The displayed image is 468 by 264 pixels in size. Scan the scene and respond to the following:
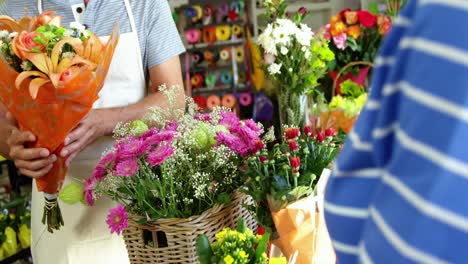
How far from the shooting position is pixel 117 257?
5.26 feet

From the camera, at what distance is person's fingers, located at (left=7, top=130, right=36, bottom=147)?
1.39 meters

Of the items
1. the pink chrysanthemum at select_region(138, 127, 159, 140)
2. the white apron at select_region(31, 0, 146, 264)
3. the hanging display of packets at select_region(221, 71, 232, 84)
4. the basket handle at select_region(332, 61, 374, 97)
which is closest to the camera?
the pink chrysanthemum at select_region(138, 127, 159, 140)

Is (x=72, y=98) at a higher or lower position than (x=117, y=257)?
higher

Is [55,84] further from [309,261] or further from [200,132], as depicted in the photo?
[309,261]

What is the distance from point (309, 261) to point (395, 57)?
27.1 inches

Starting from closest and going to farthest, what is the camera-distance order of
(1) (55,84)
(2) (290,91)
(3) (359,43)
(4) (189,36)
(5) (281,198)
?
1. (5) (281,198)
2. (1) (55,84)
3. (2) (290,91)
4. (3) (359,43)
5. (4) (189,36)

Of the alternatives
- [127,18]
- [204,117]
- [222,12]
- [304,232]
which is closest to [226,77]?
[222,12]

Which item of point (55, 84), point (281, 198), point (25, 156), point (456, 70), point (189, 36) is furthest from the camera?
point (189, 36)

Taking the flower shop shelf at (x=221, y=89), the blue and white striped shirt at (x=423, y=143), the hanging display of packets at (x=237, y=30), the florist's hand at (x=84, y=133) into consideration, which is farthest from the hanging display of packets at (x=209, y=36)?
the blue and white striped shirt at (x=423, y=143)

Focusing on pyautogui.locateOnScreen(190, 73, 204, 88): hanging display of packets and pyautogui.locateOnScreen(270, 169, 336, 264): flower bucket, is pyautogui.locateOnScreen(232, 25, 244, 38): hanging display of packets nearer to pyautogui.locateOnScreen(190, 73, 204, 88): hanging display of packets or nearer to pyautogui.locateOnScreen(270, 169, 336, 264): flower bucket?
pyautogui.locateOnScreen(190, 73, 204, 88): hanging display of packets

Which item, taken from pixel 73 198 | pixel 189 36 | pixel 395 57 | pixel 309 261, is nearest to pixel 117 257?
pixel 73 198

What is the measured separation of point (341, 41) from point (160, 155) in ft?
4.93

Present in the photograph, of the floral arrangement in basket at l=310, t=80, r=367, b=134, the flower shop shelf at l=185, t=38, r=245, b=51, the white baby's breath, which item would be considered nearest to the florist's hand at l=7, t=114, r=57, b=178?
the white baby's breath

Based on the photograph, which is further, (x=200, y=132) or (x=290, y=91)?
(x=290, y=91)
